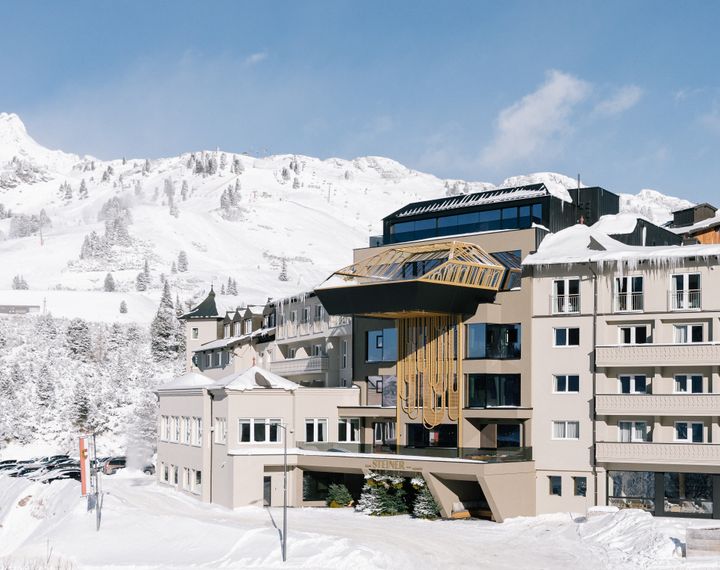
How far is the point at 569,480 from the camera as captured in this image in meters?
61.2

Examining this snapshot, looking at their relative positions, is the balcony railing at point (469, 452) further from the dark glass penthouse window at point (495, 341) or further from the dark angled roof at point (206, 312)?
the dark angled roof at point (206, 312)

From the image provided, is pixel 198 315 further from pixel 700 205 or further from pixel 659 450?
pixel 659 450

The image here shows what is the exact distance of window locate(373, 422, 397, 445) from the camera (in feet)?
227

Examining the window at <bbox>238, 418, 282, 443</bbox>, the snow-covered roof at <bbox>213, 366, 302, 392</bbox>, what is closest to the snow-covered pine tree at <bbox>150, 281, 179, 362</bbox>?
the snow-covered roof at <bbox>213, 366, 302, 392</bbox>

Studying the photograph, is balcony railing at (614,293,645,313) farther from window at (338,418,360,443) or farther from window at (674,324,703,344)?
window at (338,418,360,443)

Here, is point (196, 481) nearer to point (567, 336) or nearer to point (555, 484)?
point (555, 484)

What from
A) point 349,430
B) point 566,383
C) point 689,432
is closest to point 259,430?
point 349,430

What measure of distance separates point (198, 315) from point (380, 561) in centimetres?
6159

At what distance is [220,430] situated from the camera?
2785 inches

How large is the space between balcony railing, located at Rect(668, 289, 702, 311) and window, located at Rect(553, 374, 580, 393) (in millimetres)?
6968

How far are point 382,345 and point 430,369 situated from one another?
17.2ft

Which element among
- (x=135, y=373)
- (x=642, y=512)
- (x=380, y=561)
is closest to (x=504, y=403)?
(x=642, y=512)

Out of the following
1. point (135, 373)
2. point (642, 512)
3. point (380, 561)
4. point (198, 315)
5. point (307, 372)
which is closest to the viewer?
point (380, 561)

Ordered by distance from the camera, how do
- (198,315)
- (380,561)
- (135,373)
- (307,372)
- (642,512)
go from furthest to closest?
(135,373) < (198,315) < (307,372) < (642,512) < (380,561)
